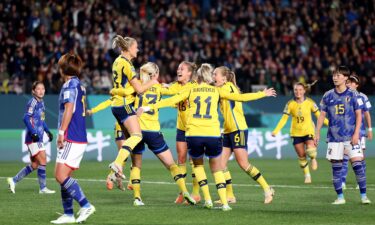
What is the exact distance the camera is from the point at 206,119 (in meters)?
13.0

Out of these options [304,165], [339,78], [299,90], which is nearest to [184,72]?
[339,78]

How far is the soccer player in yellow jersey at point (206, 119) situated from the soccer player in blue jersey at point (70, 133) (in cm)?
200

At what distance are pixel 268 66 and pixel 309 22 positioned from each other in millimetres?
4866

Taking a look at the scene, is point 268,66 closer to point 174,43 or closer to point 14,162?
point 174,43

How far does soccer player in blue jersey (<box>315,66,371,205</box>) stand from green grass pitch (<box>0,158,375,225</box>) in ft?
1.58

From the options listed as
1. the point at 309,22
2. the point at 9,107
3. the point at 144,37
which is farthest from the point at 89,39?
the point at 309,22

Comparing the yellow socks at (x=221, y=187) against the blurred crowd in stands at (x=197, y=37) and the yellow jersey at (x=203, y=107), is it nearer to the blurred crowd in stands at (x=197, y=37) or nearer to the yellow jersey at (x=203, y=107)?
the yellow jersey at (x=203, y=107)

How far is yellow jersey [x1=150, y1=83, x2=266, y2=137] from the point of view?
42.7 feet

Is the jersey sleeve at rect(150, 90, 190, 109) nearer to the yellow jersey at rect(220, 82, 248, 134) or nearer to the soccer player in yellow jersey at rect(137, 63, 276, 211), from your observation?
the soccer player in yellow jersey at rect(137, 63, 276, 211)

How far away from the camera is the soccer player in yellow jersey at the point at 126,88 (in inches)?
528

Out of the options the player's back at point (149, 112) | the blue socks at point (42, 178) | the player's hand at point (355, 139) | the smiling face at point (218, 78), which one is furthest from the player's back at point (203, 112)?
the blue socks at point (42, 178)

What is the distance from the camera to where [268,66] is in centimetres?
3216

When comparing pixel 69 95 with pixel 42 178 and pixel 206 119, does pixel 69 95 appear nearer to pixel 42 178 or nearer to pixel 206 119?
pixel 206 119

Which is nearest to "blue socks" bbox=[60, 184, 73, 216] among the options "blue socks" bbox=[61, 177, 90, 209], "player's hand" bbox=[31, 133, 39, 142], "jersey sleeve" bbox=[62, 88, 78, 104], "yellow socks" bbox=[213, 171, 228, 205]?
"blue socks" bbox=[61, 177, 90, 209]
